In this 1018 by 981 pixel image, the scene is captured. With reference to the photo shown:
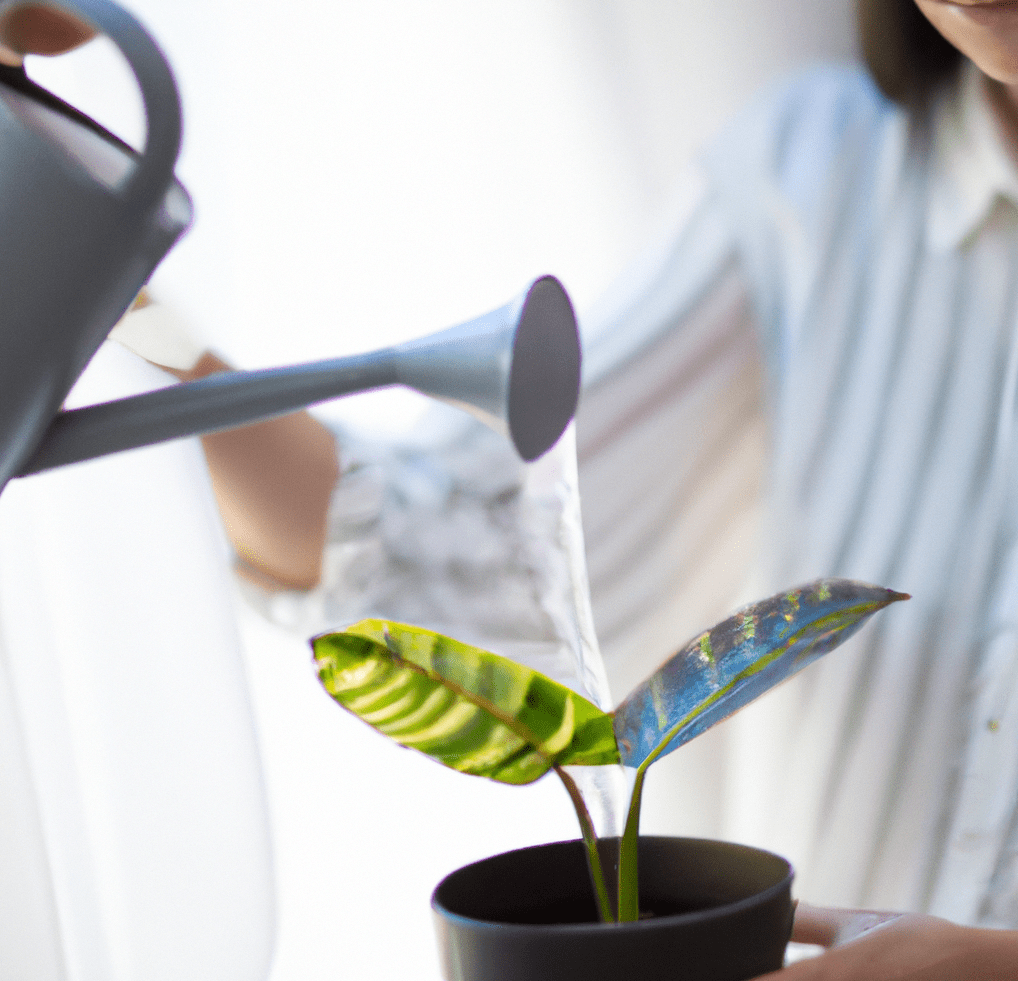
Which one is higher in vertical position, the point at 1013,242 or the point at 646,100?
the point at 646,100

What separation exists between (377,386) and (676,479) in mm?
419

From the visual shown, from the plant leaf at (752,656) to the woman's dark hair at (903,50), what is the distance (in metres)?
0.49

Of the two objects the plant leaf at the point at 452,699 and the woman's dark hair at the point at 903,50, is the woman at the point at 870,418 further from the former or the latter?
the plant leaf at the point at 452,699

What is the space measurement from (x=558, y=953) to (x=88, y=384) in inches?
17.4

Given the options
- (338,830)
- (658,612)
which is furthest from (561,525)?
(338,830)

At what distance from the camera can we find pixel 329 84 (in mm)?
590

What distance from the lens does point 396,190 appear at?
595 millimetres

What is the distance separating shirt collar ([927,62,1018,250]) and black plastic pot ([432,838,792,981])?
480 millimetres

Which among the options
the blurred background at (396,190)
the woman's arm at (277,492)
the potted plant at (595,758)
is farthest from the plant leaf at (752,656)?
the blurred background at (396,190)

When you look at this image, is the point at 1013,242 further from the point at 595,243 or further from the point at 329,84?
the point at 329,84

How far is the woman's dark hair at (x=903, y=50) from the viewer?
0.57 metres

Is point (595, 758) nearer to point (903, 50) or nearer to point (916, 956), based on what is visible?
point (916, 956)

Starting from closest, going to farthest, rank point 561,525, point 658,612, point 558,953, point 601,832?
1. point 558,953
2. point 601,832
3. point 561,525
4. point 658,612

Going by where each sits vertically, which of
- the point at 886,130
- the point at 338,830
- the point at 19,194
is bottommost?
the point at 338,830
